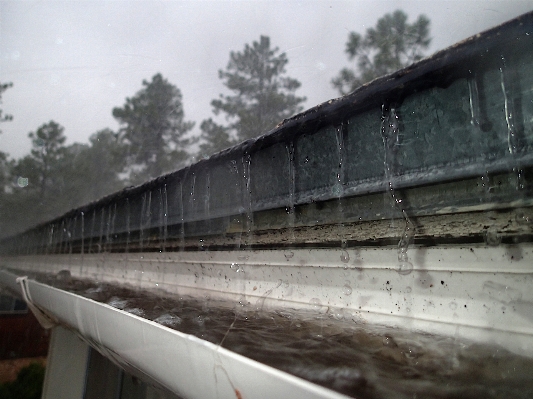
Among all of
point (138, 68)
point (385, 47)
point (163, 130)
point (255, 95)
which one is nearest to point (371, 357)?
point (385, 47)

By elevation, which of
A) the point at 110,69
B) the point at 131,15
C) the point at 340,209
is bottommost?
the point at 340,209

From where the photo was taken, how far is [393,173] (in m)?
0.87

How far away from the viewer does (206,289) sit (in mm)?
1693

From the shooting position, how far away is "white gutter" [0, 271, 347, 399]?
0.55 meters

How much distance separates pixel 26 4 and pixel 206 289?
371 cm

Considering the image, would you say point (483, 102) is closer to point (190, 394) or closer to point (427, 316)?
point (427, 316)

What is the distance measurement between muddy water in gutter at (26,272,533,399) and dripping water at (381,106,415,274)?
0.62 ft

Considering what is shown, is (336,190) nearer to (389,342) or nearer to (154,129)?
(389,342)

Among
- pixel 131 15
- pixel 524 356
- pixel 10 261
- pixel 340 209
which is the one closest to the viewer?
pixel 524 356

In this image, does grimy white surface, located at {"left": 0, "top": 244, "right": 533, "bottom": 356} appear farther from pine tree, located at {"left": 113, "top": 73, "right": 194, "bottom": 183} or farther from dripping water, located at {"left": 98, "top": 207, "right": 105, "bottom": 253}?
pine tree, located at {"left": 113, "top": 73, "right": 194, "bottom": 183}

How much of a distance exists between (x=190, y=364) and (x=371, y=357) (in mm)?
434

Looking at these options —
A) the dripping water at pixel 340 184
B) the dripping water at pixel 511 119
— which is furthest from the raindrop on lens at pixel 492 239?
the dripping water at pixel 340 184

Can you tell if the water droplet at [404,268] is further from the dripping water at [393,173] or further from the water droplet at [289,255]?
the water droplet at [289,255]

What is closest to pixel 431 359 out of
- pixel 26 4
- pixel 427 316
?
pixel 427 316
